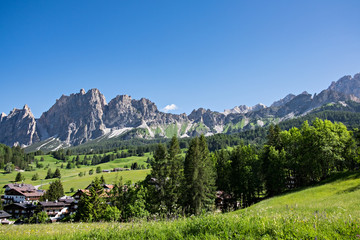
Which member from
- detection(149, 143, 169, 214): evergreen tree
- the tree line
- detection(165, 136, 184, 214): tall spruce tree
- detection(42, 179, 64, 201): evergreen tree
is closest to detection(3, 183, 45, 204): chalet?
detection(42, 179, 64, 201): evergreen tree

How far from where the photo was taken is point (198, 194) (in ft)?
132

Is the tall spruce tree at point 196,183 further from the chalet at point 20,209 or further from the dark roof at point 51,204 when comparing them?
the chalet at point 20,209

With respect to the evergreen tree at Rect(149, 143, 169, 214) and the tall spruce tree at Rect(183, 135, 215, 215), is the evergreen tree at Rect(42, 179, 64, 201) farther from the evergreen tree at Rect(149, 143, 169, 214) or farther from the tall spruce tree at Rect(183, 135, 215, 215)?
the tall spruce tree at Rect(183, 135, 215, 215)

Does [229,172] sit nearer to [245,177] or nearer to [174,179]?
[245,177]

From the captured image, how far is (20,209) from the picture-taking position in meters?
84.9

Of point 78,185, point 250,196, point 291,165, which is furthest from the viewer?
point 78,185

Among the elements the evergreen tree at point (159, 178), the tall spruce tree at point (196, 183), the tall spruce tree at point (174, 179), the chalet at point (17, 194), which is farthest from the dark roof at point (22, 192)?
the tall spruce tree at point (196, 183)

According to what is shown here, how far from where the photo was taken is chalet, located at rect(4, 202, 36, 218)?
84.3 meters

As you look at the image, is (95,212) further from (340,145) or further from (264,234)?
(340,145)

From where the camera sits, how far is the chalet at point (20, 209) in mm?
84300

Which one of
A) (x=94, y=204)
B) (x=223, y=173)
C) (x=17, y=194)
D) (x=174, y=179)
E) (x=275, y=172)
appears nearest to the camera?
(x=174, y=179)

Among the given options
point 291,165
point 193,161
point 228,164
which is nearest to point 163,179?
point 193,161

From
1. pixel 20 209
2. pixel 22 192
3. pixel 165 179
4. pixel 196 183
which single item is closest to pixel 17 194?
pixel 22 192

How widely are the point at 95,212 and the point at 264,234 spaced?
47.7 meters
